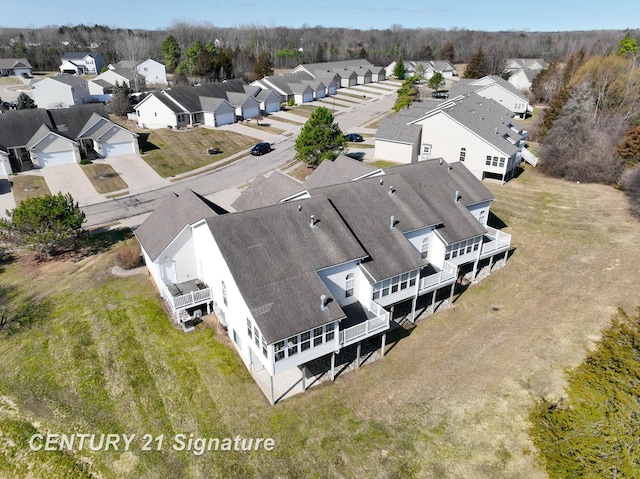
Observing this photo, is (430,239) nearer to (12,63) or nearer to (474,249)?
(474,249)

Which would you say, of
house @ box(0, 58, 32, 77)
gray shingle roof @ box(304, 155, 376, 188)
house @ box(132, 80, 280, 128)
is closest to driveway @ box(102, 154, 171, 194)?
house @ box(132, 80, 280, 128)

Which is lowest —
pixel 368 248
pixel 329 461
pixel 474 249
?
pixel 329 461

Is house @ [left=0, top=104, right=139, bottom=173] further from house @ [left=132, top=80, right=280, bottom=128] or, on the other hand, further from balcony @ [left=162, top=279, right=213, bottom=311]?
balcony @ [left=162, top=279, right=213, bottom=311]

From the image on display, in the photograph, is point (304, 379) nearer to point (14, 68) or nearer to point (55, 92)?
point (55, 92)

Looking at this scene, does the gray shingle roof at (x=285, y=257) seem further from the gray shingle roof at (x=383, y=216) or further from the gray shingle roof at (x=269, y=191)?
the gray shingle roof at (x=269, y=191)

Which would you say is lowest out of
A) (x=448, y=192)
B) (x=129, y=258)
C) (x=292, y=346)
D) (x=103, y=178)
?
(x=103, y=178)

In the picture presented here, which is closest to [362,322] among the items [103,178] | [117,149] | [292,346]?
[292,346]

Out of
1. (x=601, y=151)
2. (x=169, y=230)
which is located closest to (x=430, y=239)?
(x=169, y=230)
